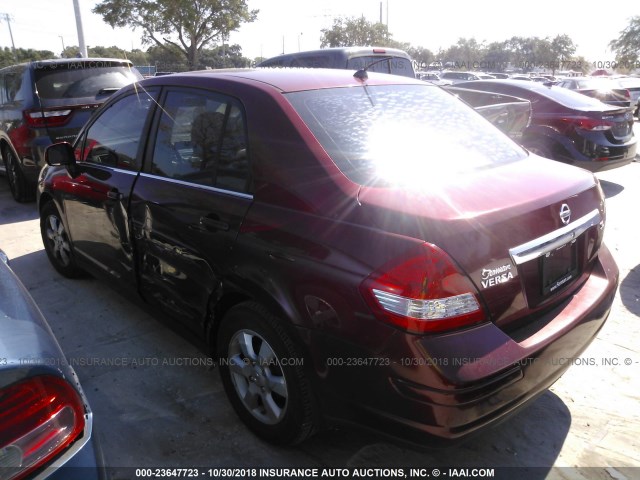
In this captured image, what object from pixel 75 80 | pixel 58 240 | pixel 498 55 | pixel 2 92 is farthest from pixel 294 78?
pixel 498 55

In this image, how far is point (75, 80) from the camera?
22.2 ft

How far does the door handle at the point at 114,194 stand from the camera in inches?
127

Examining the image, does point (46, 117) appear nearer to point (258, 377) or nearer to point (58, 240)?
point (58, 240)

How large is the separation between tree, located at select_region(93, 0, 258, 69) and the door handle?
27.4 metres

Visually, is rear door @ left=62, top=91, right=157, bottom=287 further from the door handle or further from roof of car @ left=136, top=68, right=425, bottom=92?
roof of car @ left=136, top=68, right=425, bottom=92

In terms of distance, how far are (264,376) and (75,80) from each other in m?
5.95

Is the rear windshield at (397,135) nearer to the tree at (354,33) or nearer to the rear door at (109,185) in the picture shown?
the rear door at (109,185)

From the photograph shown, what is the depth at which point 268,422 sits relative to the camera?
96.1 inches

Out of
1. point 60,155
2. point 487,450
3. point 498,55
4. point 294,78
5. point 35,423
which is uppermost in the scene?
point 498,55

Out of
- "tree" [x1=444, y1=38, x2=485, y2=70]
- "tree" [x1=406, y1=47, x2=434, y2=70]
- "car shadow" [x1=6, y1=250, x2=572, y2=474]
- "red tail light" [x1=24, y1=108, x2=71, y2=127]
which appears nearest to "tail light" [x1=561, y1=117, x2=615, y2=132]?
"car shadow" [x1=6, y1=250, x2=572, y2=474]

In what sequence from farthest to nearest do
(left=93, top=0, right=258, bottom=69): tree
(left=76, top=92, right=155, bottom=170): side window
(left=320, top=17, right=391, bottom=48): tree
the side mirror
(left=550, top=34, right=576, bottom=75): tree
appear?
1. (left=550, top=34, right=576, bottom=75): tree
2. (left=320, top=17, right=391, bottom=48): tree
3. (left=93, top=0, right=258, bottom=69): tree
4. the side mirror
5. (left=76, top=92, right=155, bottom=170): side window

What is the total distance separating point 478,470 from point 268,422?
3.27ft

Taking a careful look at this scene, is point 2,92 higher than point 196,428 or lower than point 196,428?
higher

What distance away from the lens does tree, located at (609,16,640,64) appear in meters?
43.6
